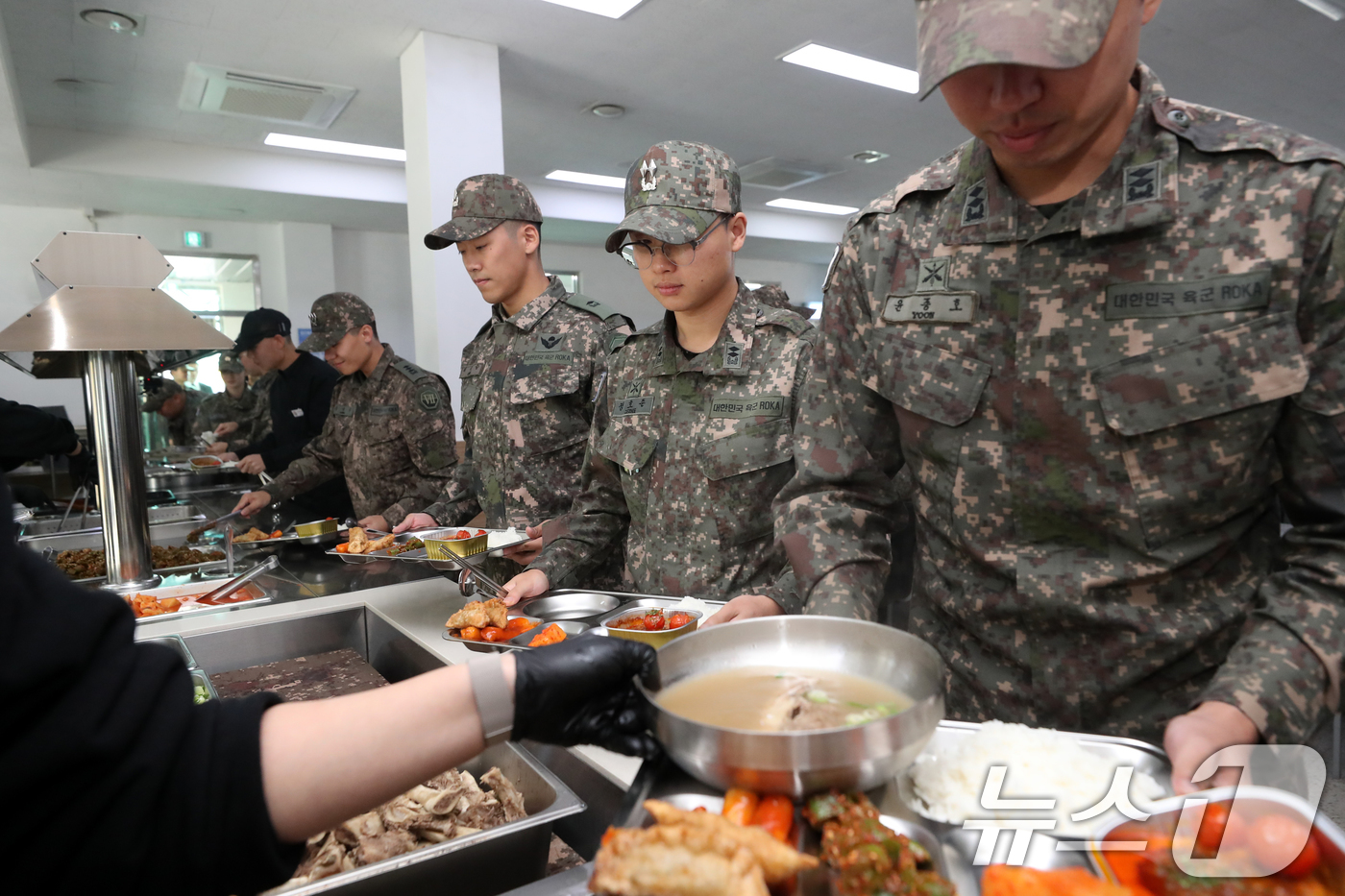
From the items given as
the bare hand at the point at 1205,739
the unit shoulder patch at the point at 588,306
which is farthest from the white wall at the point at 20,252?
the bare hand at the point at 1205,739

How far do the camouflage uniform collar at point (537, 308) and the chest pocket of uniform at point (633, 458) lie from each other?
2.94ft

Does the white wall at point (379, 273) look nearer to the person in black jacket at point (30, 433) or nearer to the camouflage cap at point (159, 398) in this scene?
the camouflage cap at point (159, 398)

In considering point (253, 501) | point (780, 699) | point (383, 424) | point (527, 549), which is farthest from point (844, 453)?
point (253, 501)

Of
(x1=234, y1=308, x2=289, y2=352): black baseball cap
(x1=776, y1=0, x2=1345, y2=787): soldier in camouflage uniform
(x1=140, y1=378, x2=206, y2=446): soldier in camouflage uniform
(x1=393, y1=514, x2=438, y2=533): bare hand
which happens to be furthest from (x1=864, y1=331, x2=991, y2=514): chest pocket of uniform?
(x1=140, y1=378, x2=206, y2=446): soldier in camouflage uniform

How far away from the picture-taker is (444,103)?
4777 millimetres

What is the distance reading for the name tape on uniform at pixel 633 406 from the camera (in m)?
1.94

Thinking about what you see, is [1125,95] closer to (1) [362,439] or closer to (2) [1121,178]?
(2) [1121,178]

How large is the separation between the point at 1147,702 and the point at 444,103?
16.0ft

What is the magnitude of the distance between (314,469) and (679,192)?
8.96 ft

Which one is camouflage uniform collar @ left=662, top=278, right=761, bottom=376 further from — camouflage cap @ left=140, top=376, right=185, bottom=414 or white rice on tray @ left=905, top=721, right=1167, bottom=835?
camouflage cap @ left=140, top=376, right=185, bottom=414

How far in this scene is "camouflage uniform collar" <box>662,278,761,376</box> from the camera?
6.04ft

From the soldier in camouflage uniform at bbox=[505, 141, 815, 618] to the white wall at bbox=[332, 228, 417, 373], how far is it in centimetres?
911

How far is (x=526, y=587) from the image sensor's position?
1.72 meters

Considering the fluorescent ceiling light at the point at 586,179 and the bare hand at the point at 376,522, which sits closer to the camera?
the bare hand at the point at 376,522
